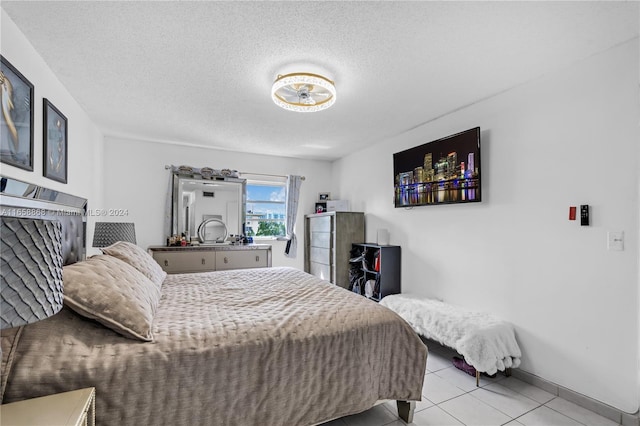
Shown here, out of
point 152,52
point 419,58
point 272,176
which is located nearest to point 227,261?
point 272,176

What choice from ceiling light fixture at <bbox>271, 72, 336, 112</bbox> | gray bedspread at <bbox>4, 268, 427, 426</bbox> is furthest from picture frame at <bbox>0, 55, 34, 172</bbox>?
ceiling light fixture at <bbox>271, 72, 336, 112</bbox>

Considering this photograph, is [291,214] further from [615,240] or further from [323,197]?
[615,240]

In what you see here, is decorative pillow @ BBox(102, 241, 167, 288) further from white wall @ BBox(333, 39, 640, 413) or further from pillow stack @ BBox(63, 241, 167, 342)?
white wall @ BBox(333, 39, 640, 413)

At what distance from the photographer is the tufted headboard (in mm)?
1636

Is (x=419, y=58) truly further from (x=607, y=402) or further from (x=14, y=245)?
(x=607, y=402)

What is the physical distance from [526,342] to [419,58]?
2.42 m

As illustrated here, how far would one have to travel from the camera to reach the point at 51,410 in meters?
0.97

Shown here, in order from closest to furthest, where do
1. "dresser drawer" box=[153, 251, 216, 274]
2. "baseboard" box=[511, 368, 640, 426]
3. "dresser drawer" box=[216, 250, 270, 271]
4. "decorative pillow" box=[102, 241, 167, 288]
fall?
1. "baseboard" box=[511, 368, 640, 426]
2. "decorative pillow" box=[102, 241, 167, 288]
3. "dresser drawer" box=[153, 251, 216, 274]
4. "dresser drawer" box=[216, 250, 270, 271]

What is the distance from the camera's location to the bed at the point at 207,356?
1.20 m

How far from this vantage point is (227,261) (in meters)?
4.35

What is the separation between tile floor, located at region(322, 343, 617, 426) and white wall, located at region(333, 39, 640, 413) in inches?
7.7

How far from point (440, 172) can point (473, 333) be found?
5.30ft

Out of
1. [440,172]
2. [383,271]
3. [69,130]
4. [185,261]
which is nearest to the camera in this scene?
[69,130]

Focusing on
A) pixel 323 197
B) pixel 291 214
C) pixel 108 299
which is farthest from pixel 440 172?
pixel 108 299
